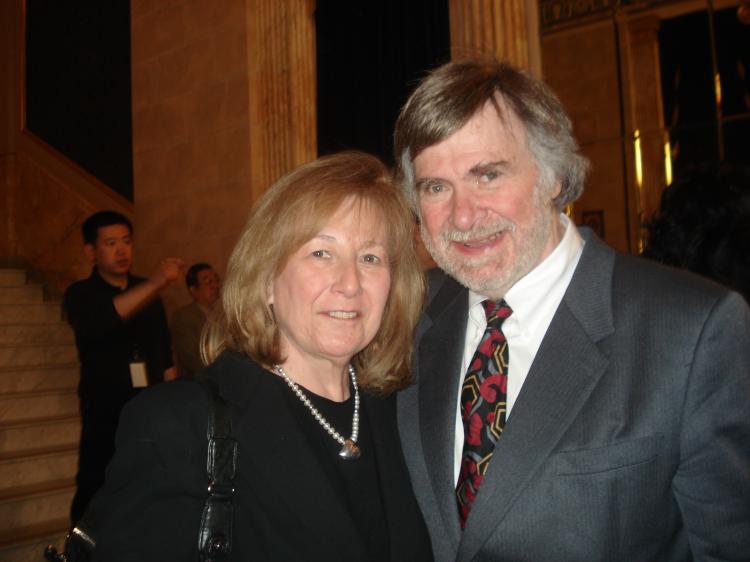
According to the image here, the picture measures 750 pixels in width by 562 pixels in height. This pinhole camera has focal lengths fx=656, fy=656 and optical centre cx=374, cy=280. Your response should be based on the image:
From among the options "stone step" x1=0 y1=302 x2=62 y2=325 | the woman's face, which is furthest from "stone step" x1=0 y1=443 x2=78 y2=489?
the woman's face

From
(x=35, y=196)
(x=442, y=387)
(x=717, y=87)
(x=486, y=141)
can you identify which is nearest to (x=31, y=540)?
(x=442, y=387)

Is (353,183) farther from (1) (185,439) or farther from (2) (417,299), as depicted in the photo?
(1) (185,439)

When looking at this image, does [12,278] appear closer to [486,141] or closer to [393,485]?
[393,485]

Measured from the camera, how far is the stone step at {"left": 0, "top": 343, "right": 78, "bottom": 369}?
674 cm

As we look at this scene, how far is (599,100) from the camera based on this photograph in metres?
7.05

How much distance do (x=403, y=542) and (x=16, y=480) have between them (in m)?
4.71

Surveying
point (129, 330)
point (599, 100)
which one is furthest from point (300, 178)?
point (599, 100)

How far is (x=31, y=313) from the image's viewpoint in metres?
7.88

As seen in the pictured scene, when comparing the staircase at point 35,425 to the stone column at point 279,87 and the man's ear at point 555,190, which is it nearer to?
the stone column at point 279,87

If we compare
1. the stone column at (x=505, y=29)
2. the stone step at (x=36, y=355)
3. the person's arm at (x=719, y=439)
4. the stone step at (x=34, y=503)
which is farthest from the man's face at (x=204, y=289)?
the person's arm at (x=719, y=439)

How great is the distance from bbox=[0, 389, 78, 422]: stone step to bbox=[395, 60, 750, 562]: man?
5248mm

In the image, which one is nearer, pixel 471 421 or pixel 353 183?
pixel 471 421

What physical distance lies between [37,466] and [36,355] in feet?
6.01

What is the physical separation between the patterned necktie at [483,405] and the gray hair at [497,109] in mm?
456
